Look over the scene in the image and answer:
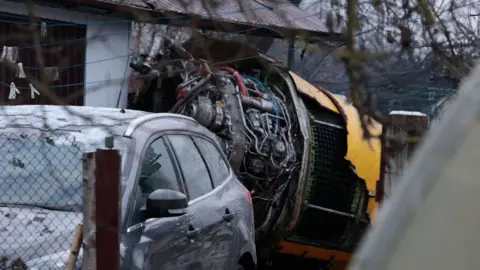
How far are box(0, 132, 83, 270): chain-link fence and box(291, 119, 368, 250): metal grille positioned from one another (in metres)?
3.97

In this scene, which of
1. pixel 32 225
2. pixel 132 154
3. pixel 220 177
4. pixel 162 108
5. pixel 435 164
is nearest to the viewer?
pixel 435 164

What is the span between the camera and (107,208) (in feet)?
14.3

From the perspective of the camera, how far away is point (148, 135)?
17.7ft

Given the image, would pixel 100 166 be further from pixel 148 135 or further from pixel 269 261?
pixel 269 261

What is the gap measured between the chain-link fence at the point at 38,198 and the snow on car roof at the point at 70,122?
61 millimetres

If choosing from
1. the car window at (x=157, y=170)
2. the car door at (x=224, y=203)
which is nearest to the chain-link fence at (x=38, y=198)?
the car window at (x=157, y=170)

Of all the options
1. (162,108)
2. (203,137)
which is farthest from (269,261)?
(203,137)

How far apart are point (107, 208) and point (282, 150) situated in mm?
4434

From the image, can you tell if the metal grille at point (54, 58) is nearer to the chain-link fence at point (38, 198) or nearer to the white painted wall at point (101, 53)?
the white painted wall at point (101, 53)

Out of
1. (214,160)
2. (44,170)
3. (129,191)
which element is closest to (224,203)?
(214,160)

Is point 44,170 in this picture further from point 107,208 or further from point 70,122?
point 107,208

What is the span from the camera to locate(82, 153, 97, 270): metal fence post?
432cm

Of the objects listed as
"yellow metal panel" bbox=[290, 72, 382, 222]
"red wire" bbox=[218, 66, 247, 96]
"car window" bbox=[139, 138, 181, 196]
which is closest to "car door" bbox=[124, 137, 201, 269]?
"car window" bbox=[139, 138, 181, 196]

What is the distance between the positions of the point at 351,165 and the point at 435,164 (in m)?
7.77
